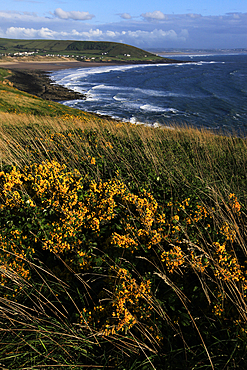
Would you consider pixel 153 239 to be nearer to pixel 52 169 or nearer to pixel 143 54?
pixel 52 169

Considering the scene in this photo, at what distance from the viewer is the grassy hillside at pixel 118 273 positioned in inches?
92.0

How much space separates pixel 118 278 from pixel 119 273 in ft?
0.70

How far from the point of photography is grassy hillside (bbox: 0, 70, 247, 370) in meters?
2.34

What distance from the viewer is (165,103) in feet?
118

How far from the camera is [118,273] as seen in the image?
2617 millimetres

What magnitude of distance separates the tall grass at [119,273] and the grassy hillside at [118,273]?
0.02 m

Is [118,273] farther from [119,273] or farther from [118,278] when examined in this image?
[118,278]

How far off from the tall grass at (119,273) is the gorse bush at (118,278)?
17 mm

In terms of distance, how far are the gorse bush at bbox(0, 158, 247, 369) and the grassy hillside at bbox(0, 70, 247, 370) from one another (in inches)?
0.7

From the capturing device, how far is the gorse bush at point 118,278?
2.35m

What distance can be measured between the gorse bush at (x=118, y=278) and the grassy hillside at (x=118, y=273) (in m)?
0.02

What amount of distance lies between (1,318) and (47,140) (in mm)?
4466

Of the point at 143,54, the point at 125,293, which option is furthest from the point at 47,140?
the point at 143,54

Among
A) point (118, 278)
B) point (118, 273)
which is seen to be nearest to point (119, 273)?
point (118, 273)
